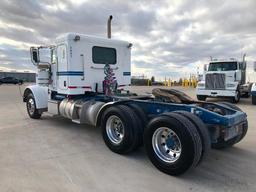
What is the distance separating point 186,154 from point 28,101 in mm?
6895

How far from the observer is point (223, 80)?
600 inches

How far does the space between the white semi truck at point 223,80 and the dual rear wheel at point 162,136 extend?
11079mm

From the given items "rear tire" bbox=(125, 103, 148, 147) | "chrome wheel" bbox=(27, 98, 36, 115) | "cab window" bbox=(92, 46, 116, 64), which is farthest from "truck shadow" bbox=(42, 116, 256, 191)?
"chrome wheel" bbox=(27, 98, 36, 115)

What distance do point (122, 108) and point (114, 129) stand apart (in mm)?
593

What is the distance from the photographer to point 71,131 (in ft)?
23.9

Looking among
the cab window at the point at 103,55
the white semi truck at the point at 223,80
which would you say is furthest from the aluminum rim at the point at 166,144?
the white semi truck at the point at 223,80

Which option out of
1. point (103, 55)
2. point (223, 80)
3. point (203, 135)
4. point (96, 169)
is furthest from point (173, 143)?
point (223, 80)

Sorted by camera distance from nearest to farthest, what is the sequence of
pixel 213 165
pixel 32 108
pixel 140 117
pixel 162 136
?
pixel 162 136 < pixel 213 165 < pixel 140 117 < pixel 32 108

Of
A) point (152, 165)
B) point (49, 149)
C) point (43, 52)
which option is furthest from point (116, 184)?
point (43, 52)

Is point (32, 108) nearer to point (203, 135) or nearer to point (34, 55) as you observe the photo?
point (34, 55)

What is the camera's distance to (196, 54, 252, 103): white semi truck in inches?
590

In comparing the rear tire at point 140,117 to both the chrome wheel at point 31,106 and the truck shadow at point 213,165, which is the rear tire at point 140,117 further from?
the chrome wheel at point 31,106

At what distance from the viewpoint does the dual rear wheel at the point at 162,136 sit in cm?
401

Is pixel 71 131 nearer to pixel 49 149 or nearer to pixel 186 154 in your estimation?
pixel 49 149
